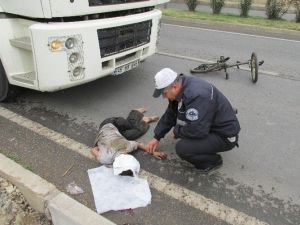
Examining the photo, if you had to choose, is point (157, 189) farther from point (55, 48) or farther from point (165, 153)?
point (55, 48)

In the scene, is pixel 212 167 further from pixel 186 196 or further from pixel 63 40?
pixel 63 40

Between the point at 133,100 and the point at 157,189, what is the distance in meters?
2.08

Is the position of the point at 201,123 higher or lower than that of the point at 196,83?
lower

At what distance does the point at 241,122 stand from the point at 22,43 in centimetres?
273

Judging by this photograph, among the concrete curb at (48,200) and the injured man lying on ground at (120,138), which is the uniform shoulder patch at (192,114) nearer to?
the injured man lying on ground at (120,138)

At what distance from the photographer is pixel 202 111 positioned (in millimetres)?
3285

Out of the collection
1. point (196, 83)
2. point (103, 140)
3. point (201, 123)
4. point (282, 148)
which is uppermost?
point (196, 83)

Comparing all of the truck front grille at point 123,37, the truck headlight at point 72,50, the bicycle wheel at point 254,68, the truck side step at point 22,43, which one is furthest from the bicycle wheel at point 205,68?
the truck side step at point 22,43

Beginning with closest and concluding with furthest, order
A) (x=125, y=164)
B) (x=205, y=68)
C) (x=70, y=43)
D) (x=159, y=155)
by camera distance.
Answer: (x=125, y=164), (x=159, y=155), (x=70, y=43), (x=205, y=68)

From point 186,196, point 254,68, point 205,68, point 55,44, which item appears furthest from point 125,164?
point 205,68

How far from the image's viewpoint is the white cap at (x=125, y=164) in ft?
11.3

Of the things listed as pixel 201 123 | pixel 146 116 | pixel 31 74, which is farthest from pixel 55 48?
pixel 201 123

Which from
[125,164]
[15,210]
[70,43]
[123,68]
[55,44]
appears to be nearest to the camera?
[15,210]

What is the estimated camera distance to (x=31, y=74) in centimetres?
452
